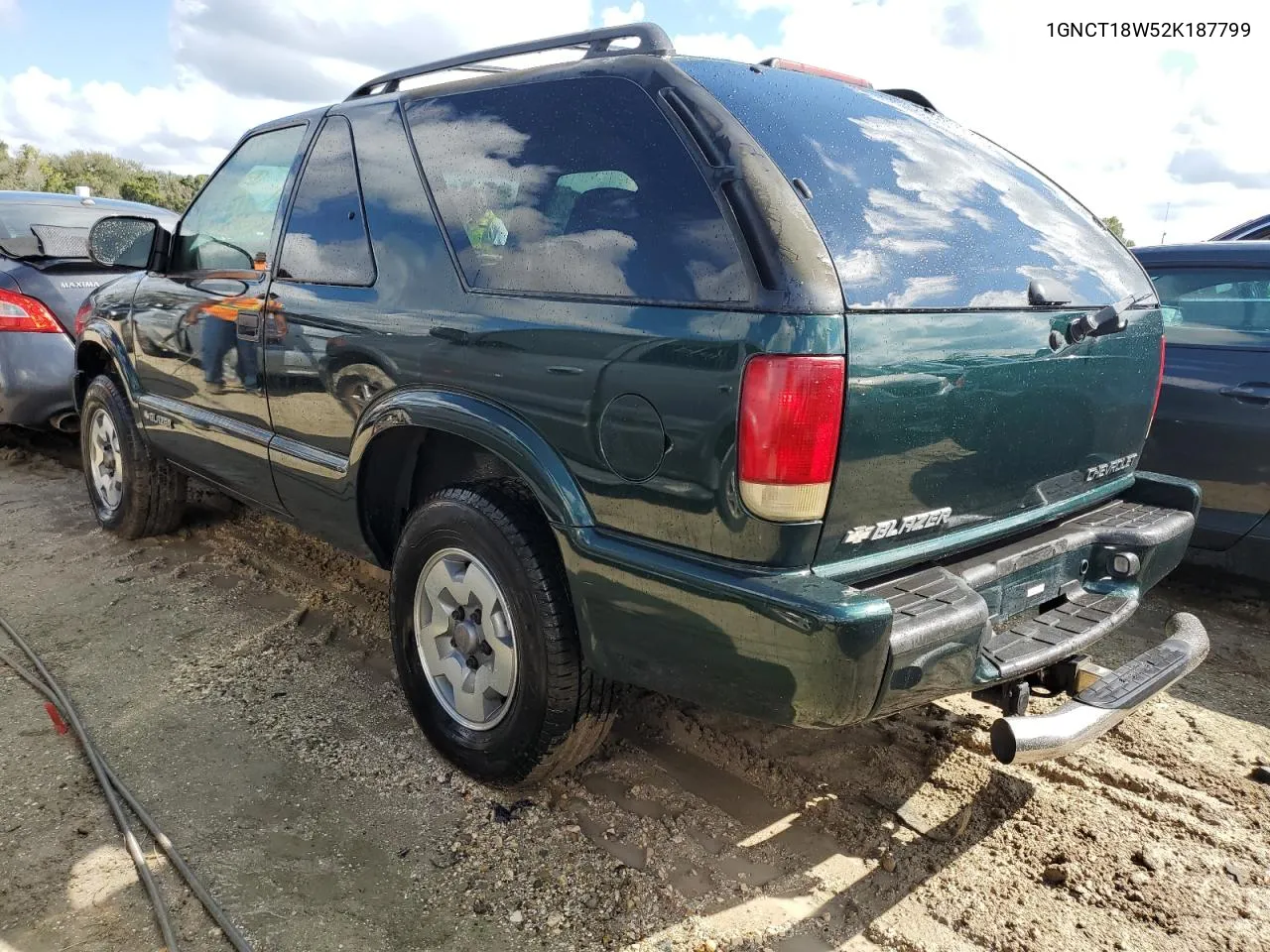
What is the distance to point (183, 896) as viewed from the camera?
2.22 metres

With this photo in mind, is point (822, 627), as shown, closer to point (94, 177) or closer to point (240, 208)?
point (240, 208)

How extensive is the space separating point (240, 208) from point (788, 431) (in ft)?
9.02

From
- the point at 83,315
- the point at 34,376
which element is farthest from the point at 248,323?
the point at 34,376

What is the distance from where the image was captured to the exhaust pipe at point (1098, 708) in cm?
204

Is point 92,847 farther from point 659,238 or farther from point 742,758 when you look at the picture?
point 659,238

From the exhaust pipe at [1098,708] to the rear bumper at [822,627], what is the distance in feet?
0.37

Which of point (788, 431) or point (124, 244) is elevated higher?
point (124, 244)

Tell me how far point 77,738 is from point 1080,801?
9.95 feet

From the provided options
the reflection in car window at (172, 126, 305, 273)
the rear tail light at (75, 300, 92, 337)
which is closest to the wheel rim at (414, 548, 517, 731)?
the reflection in car window at (172, 126, 305, 273)

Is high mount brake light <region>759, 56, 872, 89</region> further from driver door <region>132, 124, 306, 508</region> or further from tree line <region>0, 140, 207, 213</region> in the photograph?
tree line <region>0, 140, 207, 213</region>

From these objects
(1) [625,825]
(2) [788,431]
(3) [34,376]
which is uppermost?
(2) [788,431]

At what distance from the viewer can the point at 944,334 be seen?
2.05 metres

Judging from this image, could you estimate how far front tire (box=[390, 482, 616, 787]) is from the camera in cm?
235

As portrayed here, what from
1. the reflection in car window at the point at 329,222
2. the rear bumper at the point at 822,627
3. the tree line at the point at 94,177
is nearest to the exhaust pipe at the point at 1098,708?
the rear bumper at the point at 822,627
